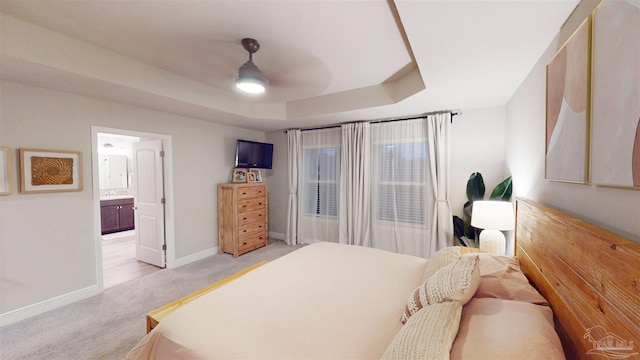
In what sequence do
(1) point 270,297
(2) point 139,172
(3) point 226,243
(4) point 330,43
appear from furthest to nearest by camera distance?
(3) point 226,243 < (2) point 139,172 < (4) point 330,43 < (1) point 270,297

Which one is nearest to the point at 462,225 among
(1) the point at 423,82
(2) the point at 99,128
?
(1) the point at 423,82

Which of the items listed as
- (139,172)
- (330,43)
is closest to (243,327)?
(330,43)

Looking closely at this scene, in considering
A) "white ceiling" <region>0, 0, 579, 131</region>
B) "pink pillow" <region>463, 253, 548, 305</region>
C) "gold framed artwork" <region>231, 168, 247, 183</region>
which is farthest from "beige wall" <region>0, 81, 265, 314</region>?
"pink pillow" <region>463, 253, 548, 305</region>

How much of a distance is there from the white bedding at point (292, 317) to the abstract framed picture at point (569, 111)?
1.14 metres

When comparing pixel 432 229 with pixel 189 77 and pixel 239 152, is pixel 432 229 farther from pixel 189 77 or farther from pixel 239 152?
pixel 189 77

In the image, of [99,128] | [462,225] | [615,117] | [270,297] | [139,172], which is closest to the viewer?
[615,117]

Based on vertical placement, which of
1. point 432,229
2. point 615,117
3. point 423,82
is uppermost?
point 423,82

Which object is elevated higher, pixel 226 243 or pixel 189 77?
pixel 189 77

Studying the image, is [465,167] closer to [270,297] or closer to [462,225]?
[462,225]

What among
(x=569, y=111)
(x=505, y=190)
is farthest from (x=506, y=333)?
(x=505, y=190)

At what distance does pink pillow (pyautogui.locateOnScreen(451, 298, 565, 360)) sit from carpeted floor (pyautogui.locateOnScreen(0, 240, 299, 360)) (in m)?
2.45

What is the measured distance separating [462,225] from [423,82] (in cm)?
204

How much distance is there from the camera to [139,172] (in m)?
3.79

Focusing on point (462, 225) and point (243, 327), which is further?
point (462, 225)
